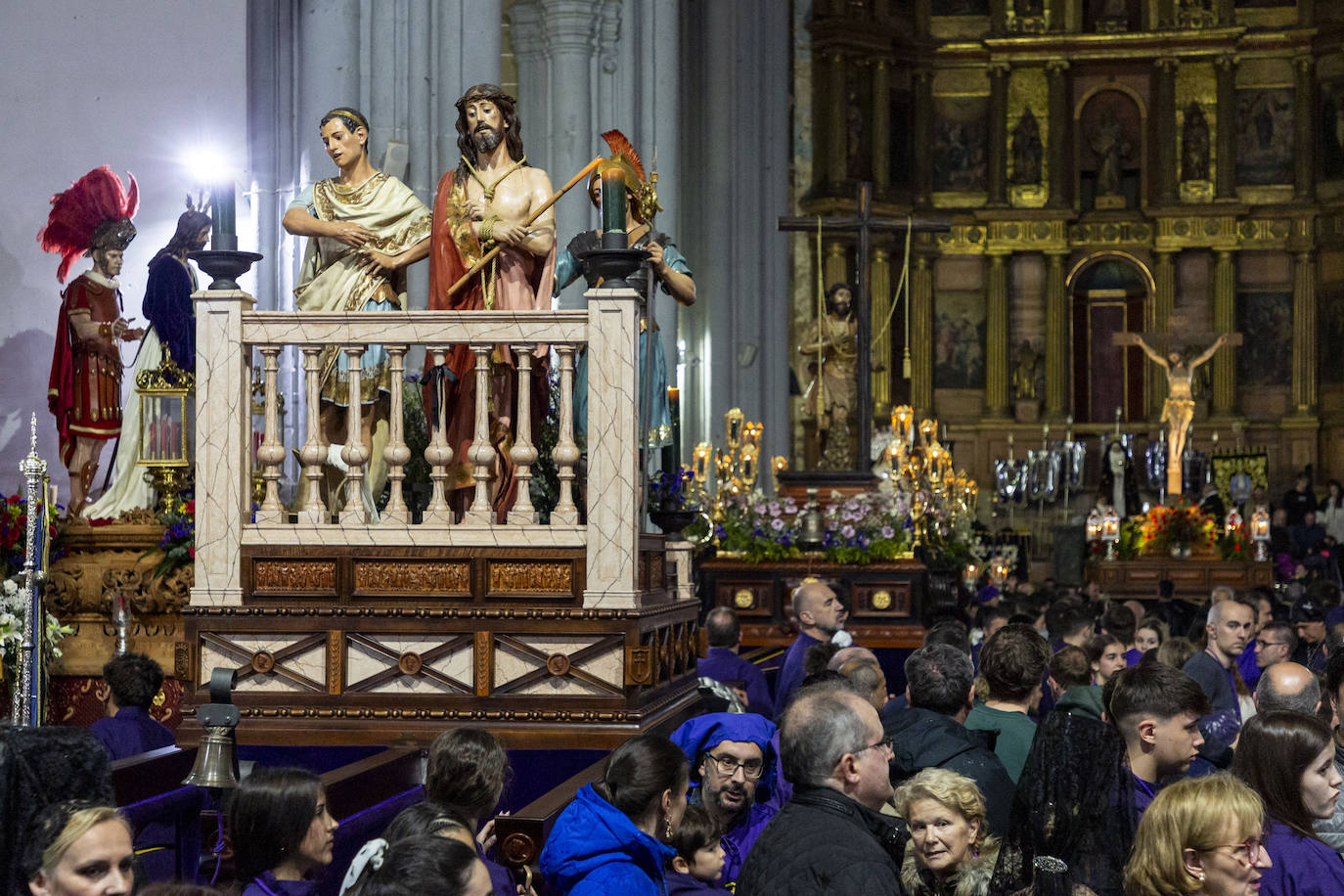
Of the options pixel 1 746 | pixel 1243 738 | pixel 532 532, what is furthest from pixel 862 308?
pixel 1 746

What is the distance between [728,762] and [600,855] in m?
0.96

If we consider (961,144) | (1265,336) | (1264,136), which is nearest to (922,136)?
(961,144)

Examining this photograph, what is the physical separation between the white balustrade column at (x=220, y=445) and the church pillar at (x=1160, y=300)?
2704 centimetres

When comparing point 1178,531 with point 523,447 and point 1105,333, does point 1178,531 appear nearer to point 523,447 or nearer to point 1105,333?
point 1105,333

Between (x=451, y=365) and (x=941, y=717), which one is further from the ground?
(x=451, y=365)

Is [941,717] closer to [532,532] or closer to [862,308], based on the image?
[532,532]

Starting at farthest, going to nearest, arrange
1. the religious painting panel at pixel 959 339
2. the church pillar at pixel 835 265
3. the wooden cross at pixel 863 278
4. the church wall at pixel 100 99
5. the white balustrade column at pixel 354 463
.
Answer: the religious painting panel at pixel 959 339
the church pillar at pixel 835 265
the wooden cross at pixel 863 278
the church wall at pixel 100 99
the white balustrade column at pixel 354 463

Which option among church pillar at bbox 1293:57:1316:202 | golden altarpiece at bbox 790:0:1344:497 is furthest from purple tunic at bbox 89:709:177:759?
church pillar at bbox 1293:57:1316:202

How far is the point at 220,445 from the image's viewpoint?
6.29 metres

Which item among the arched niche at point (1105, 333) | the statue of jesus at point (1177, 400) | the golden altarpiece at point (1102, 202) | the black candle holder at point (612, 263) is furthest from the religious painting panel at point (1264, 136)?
the black candle holder at point (612, 263)

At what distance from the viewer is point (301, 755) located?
241 inches

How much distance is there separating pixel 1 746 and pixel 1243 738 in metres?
3.11

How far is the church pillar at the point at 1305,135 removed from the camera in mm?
30734

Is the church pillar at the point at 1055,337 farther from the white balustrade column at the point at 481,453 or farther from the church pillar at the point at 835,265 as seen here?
the white balustrade column at the point at 481,453
